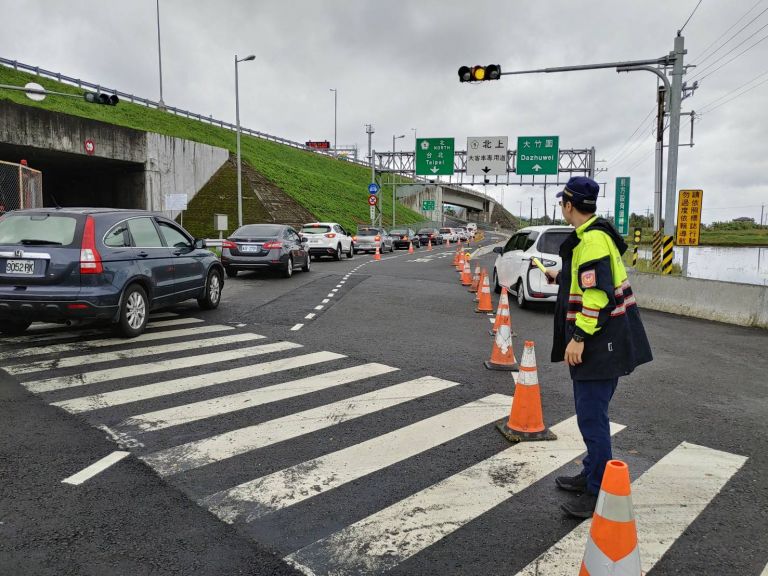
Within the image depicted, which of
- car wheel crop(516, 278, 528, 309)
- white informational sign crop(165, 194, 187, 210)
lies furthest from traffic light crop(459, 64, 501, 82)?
white informational sign crop(165, 194, 187, 210)

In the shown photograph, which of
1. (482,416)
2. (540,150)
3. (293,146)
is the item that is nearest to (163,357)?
(482,416)

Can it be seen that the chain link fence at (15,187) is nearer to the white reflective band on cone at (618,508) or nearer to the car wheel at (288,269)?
the car wheel at (288,269)

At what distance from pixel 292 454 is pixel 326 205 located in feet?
163

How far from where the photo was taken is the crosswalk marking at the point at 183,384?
5.26m

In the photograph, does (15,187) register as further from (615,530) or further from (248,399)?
(615,530)

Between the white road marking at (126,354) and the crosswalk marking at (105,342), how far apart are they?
1.43 feet

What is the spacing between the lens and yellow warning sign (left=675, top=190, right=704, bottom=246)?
669 inches

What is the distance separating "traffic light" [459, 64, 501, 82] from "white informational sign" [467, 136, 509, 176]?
27836 millimetres

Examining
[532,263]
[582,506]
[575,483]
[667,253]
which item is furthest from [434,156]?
[582,506]

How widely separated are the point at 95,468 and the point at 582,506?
10.4ft

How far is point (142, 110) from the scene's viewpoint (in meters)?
→ 46.5

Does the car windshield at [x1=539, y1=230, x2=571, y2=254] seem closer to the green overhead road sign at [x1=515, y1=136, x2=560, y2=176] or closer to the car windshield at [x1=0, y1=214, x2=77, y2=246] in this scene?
the car windshield at [x1=0, y1=214, x2=77, y2=246]

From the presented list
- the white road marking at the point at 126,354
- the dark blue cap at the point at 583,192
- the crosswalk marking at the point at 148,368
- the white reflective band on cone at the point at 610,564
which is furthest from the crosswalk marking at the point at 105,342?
the white reflective band on cone at the point at 610,564

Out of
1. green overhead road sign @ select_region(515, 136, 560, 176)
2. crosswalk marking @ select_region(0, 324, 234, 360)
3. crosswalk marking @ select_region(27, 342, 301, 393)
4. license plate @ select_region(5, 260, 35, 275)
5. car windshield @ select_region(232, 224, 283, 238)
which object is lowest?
crosswalk marking @ select_region(27, 342, 301, 393)
